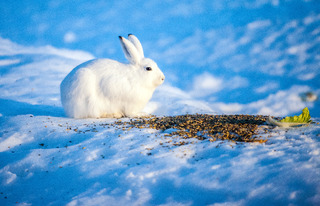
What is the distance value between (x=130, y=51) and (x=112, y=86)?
1.03m

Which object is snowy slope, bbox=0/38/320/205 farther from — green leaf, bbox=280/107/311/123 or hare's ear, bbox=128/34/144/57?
hare's ear, bbox=128/34/144/57

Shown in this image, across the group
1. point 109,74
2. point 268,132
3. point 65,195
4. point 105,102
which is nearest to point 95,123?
point 105,102

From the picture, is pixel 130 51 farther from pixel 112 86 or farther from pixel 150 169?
pixel 150 169

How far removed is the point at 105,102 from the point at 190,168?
12.0 ft

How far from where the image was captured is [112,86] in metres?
6.49

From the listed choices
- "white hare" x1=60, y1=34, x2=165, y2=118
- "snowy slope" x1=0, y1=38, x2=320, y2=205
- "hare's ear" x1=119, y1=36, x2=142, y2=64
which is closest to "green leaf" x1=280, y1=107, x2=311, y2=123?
"snowy slope" x1=0, y1=38, x2=320, y2=205

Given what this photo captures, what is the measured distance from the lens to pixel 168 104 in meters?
9.37

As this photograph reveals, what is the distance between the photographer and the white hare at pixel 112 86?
255 inches

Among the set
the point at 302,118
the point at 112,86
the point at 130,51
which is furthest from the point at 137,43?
the point at 302,118

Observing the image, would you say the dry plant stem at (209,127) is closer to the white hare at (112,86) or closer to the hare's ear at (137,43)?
the white hare at (112,86)

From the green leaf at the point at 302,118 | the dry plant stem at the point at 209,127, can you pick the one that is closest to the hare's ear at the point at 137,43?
the dry plant stem at the point at 209,127

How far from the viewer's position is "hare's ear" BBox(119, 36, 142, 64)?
21.4ft

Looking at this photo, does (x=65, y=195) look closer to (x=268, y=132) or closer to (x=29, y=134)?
(x=29, y=134)

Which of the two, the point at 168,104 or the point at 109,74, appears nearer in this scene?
the point at 109,74
